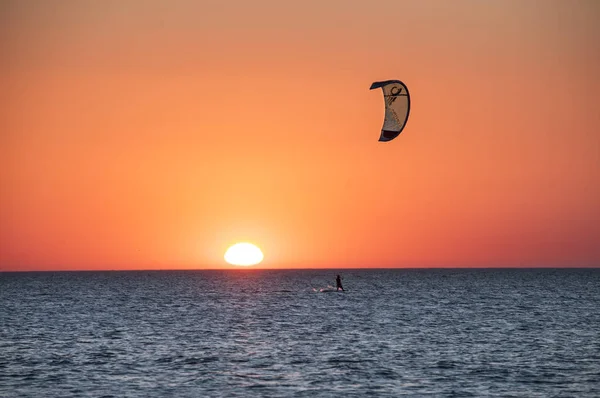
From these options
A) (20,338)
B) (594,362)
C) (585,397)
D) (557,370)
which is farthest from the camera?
(20,338)

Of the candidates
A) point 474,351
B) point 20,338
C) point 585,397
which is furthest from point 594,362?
point 20,338

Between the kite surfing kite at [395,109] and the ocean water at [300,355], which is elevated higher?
the kite surfing kite at [395,109]

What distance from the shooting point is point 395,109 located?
164ft

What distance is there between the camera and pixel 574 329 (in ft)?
221

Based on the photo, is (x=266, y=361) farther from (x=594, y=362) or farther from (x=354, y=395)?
(x=594, y=362)

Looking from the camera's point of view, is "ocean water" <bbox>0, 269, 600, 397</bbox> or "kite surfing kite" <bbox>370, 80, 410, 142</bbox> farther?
"kite surfing kite" <bbox>370, 80, 410, 142</bbox>

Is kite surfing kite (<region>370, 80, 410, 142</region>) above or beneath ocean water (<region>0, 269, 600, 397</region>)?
above

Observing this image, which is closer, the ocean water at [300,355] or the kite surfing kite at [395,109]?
the ocean water at [300,355]

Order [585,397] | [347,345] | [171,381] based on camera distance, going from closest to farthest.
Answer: [585,397], [171,381], [347,345]

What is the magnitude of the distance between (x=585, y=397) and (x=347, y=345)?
20.5 meters

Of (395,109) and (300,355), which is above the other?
(395,109)

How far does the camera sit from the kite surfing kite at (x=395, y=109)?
161 feet

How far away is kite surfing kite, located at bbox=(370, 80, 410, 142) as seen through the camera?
161 ft

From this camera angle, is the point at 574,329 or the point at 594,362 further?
the point at 574,329
